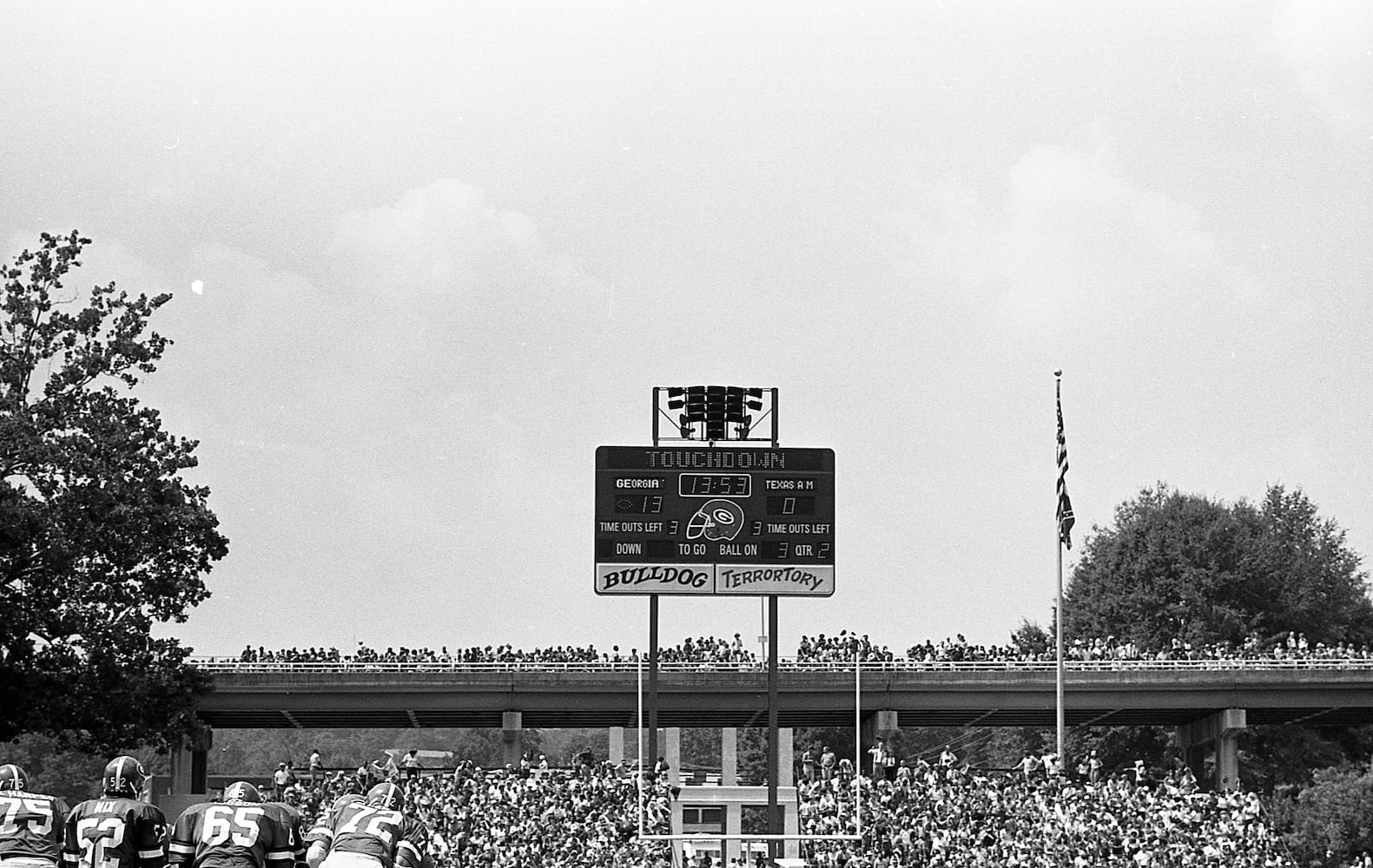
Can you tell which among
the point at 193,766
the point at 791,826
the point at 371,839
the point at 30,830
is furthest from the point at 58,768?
the point at 371,839

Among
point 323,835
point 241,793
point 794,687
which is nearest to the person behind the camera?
point 241,793

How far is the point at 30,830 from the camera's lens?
48.7 feet

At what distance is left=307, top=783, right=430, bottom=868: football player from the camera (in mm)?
13945

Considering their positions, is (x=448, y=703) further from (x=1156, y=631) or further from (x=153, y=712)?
(x=1156, y=631)

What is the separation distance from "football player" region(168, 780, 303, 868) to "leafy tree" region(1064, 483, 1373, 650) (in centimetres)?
6271

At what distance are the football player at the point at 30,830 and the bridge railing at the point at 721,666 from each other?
37018 millimetres

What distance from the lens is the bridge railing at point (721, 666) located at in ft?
170

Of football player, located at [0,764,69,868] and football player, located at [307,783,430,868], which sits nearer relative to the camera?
football player, located at [307,783,430,868]

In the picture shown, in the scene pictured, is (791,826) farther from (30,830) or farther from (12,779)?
(30,830)

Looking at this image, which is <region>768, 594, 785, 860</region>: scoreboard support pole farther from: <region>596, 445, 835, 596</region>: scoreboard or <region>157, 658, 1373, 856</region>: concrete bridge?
<region>157, 658, 1373, 856</region>: concrete bridge

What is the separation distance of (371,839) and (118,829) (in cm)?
223

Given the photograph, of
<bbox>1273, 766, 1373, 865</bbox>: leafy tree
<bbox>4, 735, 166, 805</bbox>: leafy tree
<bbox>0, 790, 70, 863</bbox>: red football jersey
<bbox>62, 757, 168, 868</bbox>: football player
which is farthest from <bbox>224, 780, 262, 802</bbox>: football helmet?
<bbox>4, 735, 166, 805</bbox>: leafy tree

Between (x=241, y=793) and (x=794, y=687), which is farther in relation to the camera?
(x=794, y=687)

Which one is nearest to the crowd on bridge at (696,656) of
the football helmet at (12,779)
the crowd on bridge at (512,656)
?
the crowd on bridge at (512,656)
